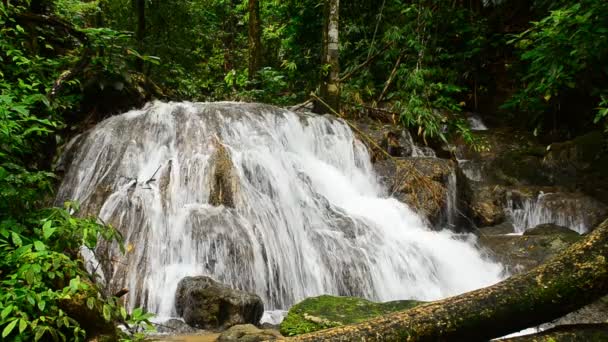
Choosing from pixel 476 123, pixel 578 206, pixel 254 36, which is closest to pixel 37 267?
pixel 578 206

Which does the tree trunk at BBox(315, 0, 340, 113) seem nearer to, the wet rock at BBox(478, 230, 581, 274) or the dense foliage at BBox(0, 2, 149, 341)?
the wet rock at BBox(478, 230, 581, 274)

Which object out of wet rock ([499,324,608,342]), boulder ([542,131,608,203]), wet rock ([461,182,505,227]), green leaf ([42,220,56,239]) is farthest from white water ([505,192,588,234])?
green leaf ([42,220,56,239])

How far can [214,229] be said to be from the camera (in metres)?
5.74

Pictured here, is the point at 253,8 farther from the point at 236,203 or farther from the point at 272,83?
the point at 236,203

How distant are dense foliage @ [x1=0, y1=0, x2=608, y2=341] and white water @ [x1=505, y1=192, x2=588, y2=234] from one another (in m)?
1.83

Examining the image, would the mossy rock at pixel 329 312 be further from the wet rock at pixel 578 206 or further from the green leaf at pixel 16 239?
the wet rock at pixel 578 206

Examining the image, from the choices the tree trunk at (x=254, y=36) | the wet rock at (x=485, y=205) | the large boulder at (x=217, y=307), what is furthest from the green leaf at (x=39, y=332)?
the tree trunk at (x=254, y=36)

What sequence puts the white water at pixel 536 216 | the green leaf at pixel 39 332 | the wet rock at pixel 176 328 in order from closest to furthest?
the green leaf at pixel 39 332
the wet rock at pixel 176 328
the white water at pixel 536 216

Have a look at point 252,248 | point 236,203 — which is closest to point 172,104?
point 236,203

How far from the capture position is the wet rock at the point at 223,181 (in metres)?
6.29

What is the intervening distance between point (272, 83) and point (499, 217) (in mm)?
6547

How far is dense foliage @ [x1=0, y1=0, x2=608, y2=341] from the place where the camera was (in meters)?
2.78

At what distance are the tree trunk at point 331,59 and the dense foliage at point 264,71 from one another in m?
0.22

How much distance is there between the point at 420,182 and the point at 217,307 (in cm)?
468
